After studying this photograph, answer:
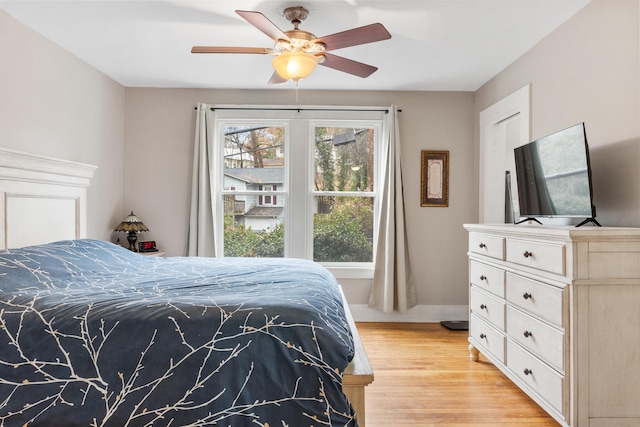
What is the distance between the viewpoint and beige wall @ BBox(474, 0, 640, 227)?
2180mm

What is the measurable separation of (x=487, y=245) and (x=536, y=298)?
688mm

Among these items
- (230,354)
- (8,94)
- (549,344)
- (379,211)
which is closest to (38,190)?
(8,94)

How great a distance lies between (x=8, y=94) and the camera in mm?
2697

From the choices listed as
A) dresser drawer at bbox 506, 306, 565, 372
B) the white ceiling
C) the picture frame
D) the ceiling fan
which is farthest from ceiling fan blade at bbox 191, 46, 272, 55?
the picture frame

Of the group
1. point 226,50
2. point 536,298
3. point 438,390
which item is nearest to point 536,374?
point 536,298

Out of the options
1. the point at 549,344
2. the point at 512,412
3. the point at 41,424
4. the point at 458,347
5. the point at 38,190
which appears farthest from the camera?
the point at 458,347

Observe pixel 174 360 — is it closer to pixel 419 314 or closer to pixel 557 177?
pixel 557 177

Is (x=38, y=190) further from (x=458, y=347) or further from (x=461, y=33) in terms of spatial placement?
(x=458, y=347)

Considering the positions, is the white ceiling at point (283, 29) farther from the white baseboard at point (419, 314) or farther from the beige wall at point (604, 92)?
the white baseboard at point (419, 314)

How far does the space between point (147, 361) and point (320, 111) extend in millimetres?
3400

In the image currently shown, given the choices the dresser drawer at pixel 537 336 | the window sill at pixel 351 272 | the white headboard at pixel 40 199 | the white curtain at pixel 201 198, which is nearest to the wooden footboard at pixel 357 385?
the dresser drawer at pixel 537 336

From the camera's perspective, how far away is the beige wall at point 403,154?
14.1 ft

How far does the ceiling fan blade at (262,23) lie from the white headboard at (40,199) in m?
1.66

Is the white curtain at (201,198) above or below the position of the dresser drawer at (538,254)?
above
